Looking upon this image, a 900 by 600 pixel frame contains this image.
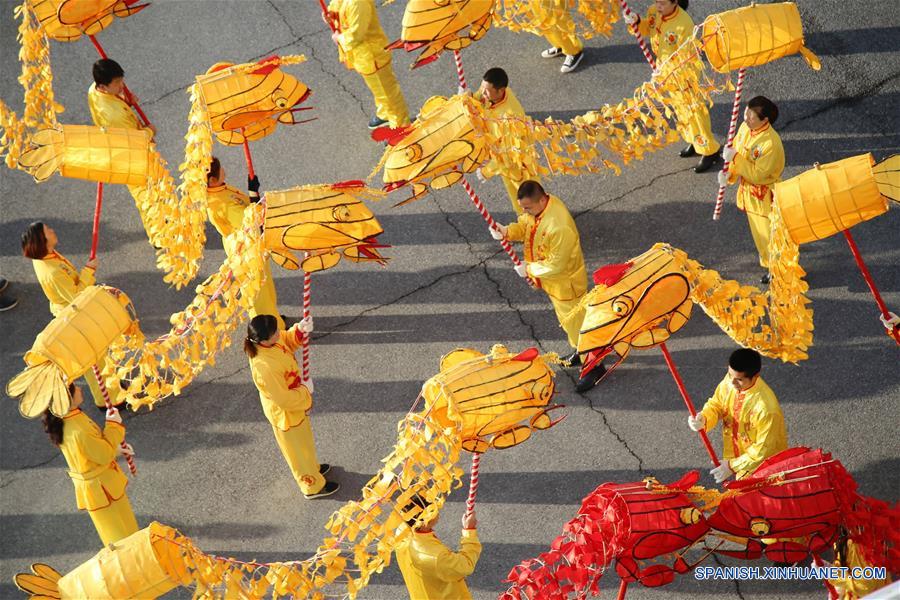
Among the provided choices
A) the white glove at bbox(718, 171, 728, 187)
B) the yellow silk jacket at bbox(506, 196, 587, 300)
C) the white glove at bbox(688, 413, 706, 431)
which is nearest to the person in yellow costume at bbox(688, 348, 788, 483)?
the white glove at bbox(688, 413, 706, 431)

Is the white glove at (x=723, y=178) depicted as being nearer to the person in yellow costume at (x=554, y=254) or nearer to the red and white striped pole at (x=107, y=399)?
the person in yellow costume at (x=554, y=254)

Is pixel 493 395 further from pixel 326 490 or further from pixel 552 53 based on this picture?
pixel 552 53

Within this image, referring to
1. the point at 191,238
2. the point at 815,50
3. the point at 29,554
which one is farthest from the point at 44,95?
the point at 815,50

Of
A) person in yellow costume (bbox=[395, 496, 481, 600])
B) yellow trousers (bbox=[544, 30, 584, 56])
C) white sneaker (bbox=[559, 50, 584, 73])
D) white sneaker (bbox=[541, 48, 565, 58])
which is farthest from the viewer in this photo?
white sneaker (bbox=[541, 48, 565, 58])

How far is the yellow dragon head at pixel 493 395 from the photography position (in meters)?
6.38

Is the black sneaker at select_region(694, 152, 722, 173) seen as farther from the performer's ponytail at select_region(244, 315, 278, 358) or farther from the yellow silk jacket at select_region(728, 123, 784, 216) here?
the performer's ponytail at select_region(244, 315, 278, 358)

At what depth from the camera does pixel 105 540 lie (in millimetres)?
7594

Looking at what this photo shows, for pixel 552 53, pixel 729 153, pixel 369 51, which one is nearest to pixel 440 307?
pixel 369 51

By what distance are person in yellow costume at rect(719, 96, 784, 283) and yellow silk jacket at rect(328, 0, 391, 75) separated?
9.97 feet

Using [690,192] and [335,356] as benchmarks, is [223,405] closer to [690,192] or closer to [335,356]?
[335,356]

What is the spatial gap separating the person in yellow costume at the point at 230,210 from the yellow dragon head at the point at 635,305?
276 centimetres

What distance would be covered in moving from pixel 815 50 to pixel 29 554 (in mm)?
7564

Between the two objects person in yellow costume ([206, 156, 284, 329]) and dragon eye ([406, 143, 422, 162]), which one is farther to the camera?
person in yellow costume ([206, 156, 284, 329])

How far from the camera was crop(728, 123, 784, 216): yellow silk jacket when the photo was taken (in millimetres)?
8016
